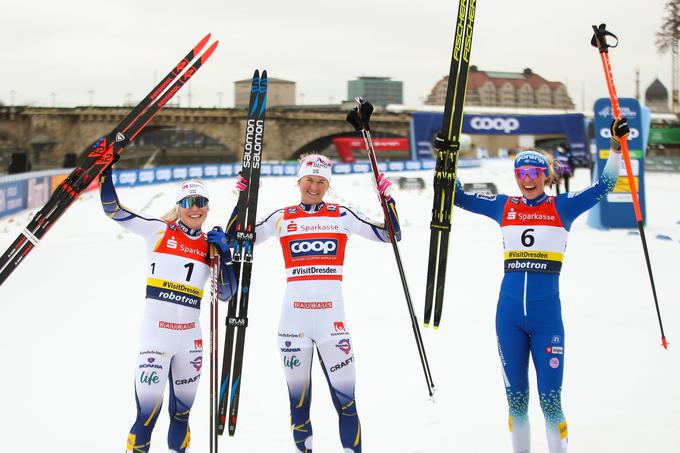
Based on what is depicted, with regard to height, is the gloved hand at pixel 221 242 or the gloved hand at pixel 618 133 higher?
the gloved hand at pixel 618 133

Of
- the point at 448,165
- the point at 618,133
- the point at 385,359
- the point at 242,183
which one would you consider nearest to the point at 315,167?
the point at 242,183

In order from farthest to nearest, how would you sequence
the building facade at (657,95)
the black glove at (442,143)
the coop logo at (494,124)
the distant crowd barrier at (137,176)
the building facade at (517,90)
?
the building facade at (517,90)
the building facade at (657,95)
the coop logo at (494,124)
the distant crowd barrier at (137,176)
the black glove at (442,143)

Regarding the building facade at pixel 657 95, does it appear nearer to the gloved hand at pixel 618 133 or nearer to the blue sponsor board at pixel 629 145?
the blue sponsor board at pixel 629 145

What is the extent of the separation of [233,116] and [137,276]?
6191 cm

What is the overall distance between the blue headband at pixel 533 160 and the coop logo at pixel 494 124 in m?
50.2

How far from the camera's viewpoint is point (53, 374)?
7.58 metres

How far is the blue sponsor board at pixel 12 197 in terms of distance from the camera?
899 inches

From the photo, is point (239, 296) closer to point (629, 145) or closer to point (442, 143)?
point (442, 143)

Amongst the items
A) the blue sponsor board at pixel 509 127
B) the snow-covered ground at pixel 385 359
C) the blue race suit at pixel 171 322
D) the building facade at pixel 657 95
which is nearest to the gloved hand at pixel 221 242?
the blue race suit at pixel 171 322

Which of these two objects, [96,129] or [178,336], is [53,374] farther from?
[96,129]

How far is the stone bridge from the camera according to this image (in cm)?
7000

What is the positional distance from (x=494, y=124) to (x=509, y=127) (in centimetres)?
147

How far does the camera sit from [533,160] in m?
4.96

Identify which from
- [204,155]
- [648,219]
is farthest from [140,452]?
[204,155]
